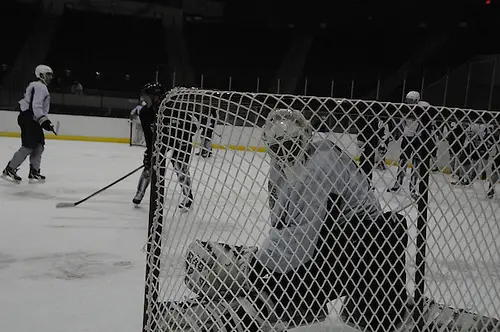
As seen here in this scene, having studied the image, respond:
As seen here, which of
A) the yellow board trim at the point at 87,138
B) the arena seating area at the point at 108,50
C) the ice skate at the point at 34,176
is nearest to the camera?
the ice skate at the point at 34,176

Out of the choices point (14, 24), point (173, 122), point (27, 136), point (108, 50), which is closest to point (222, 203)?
point (27, 136)

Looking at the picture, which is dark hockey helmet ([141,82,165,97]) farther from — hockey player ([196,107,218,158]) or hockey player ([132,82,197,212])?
hockey player ([196,107,218,158])

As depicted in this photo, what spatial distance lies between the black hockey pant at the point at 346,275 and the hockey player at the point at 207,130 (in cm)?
32

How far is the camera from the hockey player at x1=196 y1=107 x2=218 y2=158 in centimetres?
129

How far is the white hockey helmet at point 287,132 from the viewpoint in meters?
1.22

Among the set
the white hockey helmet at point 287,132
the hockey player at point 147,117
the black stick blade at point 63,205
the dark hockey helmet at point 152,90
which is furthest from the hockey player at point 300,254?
the black stick blade at point 63,205

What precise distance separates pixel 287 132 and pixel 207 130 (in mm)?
249

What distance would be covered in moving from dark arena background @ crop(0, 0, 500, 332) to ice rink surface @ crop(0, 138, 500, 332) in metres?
0.01

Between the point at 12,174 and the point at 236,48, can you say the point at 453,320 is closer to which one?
the point at 12,174

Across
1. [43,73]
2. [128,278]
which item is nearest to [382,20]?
[43,73]

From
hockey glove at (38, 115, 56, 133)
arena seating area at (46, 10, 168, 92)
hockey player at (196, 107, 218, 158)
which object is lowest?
hockey glove at (38, 115, 56, 133)

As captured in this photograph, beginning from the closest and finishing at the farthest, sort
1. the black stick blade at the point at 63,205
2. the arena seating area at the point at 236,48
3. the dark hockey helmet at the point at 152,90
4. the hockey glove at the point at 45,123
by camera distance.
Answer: the dark hockey helmet at the point at 152,90 → the black stick blade at the point at 63,205 → the hockey glove at the point at 45,123 → the arena seating area at the point at 236,48

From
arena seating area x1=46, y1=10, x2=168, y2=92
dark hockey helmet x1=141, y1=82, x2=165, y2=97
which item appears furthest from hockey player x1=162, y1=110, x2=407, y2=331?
arena seating area x1=46, y1=10, x2=168, y2=92

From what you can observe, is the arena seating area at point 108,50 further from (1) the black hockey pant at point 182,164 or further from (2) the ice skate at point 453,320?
(2) the ice skate at point 453,320
